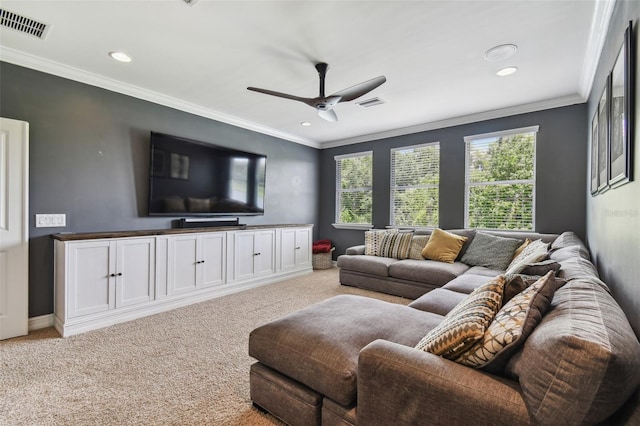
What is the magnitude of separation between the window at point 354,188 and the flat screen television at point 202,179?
1754mm

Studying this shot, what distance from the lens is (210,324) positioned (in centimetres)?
296

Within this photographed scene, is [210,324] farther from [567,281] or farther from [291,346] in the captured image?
[567,281]

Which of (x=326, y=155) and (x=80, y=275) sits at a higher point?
(x=326, y=155)

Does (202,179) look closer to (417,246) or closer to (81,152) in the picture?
(81,152)

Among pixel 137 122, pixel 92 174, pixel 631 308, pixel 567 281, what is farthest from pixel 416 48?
pixel 92 174

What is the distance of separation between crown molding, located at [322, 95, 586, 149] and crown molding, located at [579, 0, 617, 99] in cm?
48

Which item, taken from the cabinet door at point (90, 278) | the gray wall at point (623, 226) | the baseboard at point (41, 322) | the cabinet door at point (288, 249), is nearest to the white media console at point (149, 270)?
the cabinet door at point (90, 278)

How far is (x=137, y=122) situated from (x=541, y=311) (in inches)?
161

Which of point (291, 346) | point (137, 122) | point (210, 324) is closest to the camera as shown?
point (291, 346)

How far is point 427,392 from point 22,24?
359 cm

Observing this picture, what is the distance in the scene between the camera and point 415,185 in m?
5.00

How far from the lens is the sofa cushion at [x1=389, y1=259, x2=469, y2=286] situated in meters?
3.48

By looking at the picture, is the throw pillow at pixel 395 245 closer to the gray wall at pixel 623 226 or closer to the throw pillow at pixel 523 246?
the throw pillow at pixel 523 246

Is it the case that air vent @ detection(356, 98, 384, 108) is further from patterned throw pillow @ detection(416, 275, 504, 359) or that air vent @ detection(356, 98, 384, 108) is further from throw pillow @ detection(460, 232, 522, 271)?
patterned throw pillow @ detection(416, 275, 504, 359)
